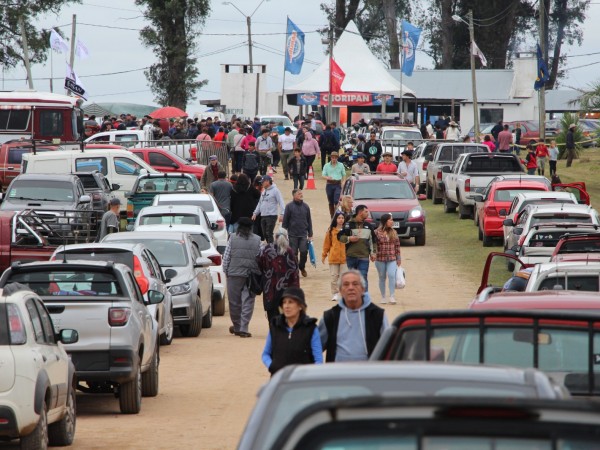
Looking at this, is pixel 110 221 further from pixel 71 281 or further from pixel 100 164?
pixel 100 164

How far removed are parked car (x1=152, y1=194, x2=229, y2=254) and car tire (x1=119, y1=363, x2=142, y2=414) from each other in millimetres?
13147

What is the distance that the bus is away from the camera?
41.6 meters

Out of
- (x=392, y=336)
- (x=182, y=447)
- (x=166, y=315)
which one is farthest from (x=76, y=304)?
(x=392, y=336)

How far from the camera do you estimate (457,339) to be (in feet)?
22.4

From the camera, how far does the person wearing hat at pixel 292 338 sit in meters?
9.70

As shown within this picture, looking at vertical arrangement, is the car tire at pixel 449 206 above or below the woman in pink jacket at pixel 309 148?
below

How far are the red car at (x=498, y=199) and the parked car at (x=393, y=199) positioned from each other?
5.19 feet

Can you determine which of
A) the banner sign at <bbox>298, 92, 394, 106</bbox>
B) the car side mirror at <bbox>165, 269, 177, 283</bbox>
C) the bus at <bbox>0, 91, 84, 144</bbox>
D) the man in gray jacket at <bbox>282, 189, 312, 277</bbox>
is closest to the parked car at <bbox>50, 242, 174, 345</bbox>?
the car side mirror at <bbox>165, 269, 177, 283</bbox>

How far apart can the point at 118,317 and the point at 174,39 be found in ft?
194

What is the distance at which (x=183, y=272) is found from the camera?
62.5ft

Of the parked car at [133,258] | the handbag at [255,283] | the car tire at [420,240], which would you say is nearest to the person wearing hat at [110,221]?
the parked car at [133,258]

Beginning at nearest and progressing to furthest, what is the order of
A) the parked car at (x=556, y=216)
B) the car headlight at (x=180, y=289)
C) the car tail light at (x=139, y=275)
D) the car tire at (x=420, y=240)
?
1. the car tail light at (x=139, y=275)
2. the car headlight at (x=180, y=289)
3. the parked car at (x=556, y=216)
4. the car tire at (x=420, y=240)

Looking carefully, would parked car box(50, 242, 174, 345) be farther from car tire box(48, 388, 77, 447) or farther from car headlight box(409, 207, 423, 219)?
car headlight box(409, 207, 423, 219)

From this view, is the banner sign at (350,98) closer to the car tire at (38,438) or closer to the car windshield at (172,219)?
the car windshield at (172,219)
